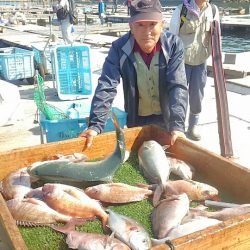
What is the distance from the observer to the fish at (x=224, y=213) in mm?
2000

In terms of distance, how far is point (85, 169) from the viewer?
2463 millimetres

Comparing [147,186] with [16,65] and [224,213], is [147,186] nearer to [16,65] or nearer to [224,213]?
[224,213]

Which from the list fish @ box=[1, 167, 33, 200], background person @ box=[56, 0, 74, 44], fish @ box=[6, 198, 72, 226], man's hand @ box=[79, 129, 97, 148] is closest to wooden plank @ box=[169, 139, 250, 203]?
man's hand @ box=[79, 129, 97, 148]

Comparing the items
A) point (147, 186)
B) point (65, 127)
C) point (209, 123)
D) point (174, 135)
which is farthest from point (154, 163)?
point (209, 123)

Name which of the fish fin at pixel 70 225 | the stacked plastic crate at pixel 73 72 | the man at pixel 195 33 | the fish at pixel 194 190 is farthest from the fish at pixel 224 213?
the stacked plastic crate at pixel 73 72

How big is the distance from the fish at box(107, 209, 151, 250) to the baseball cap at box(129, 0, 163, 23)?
1571 mm

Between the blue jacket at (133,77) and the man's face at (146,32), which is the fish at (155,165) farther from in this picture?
the man's face at (146,32)

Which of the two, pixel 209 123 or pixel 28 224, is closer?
pixel 28 224

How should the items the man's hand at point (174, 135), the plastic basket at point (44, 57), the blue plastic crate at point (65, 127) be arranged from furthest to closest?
1. the plastic basket at point (44, 57)
2. the blue plastic crate at point (65, 127)
3. the man's hand at point (174, 135)

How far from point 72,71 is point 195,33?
3839mm

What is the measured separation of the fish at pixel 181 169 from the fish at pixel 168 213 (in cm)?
37

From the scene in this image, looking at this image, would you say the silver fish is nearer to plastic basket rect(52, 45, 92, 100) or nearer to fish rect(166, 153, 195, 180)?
fish rect(166, 153, 195, 180)

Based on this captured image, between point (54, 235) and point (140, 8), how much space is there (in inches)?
73.9

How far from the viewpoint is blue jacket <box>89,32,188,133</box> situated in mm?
3127
